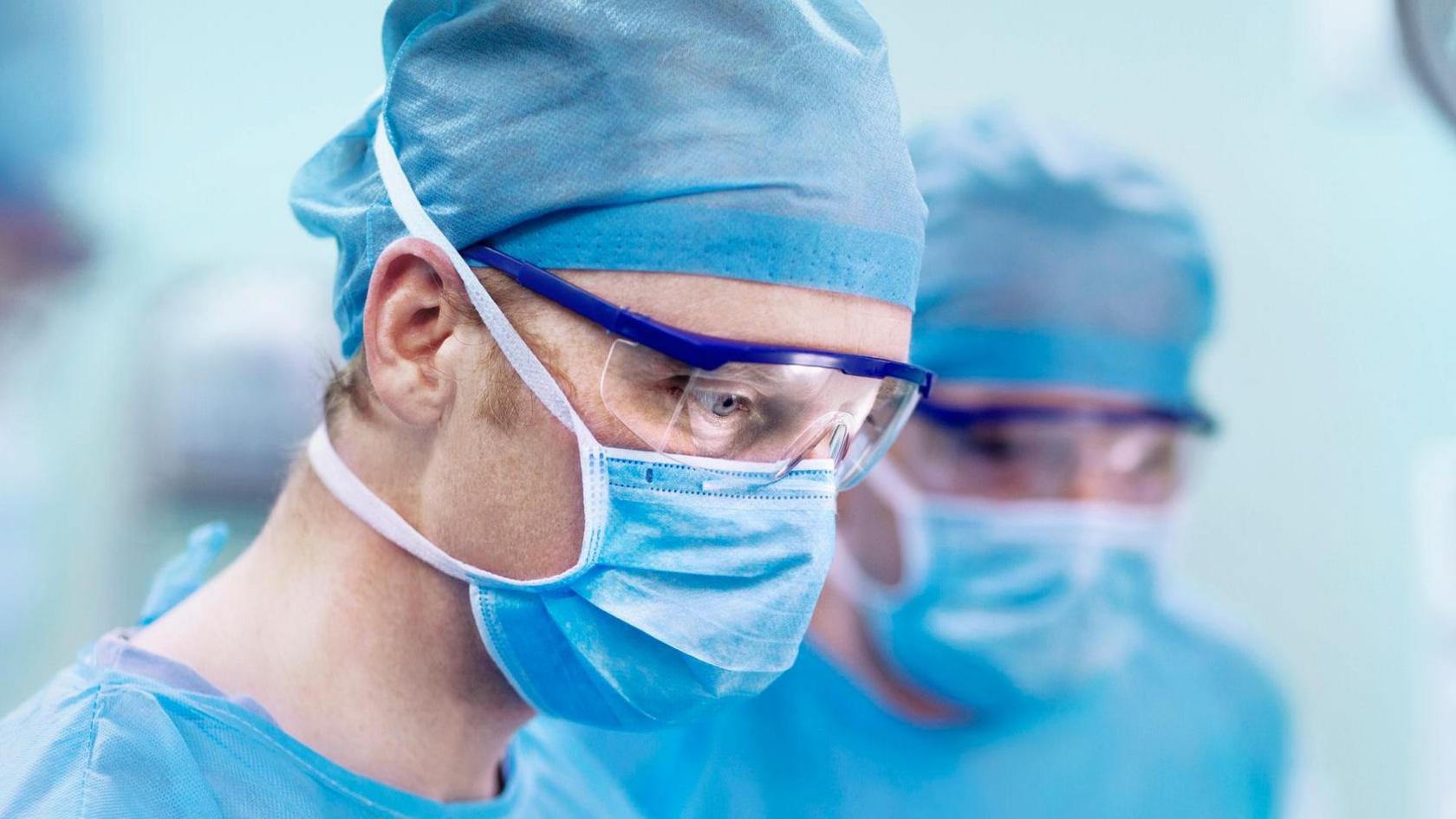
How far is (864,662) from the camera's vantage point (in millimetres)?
2102

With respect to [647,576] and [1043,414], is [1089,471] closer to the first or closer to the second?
[1043,414]

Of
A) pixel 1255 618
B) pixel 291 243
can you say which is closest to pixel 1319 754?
pixel 1255 618

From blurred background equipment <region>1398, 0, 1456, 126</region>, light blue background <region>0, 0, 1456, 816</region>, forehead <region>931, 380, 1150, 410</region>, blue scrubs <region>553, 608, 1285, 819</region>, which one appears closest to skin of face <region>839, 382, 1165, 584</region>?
forehead <region>931, 380, 1150, 410</region>

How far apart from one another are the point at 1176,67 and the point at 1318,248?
1.77 feet

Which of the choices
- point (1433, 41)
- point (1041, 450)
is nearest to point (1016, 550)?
point (1041, 450)

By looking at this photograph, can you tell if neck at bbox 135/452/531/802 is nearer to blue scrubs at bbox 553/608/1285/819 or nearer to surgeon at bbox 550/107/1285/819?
blue scrubs at bbox 553/608/1285/819

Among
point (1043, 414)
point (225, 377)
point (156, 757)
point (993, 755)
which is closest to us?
point (156, 757)

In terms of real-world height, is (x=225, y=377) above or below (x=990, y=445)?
below

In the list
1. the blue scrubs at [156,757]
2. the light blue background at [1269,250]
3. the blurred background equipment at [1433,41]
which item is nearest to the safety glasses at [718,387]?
the blue scrubs at [156,757]

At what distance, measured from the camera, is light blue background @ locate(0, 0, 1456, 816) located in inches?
116

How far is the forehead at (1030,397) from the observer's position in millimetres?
1953

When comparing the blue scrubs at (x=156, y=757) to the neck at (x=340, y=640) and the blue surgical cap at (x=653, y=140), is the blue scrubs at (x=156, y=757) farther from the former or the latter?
the blue surgical cap at (x=653, y=140)

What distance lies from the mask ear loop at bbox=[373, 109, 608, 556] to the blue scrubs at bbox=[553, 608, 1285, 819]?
0.75 m

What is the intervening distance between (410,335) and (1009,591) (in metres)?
1.20
